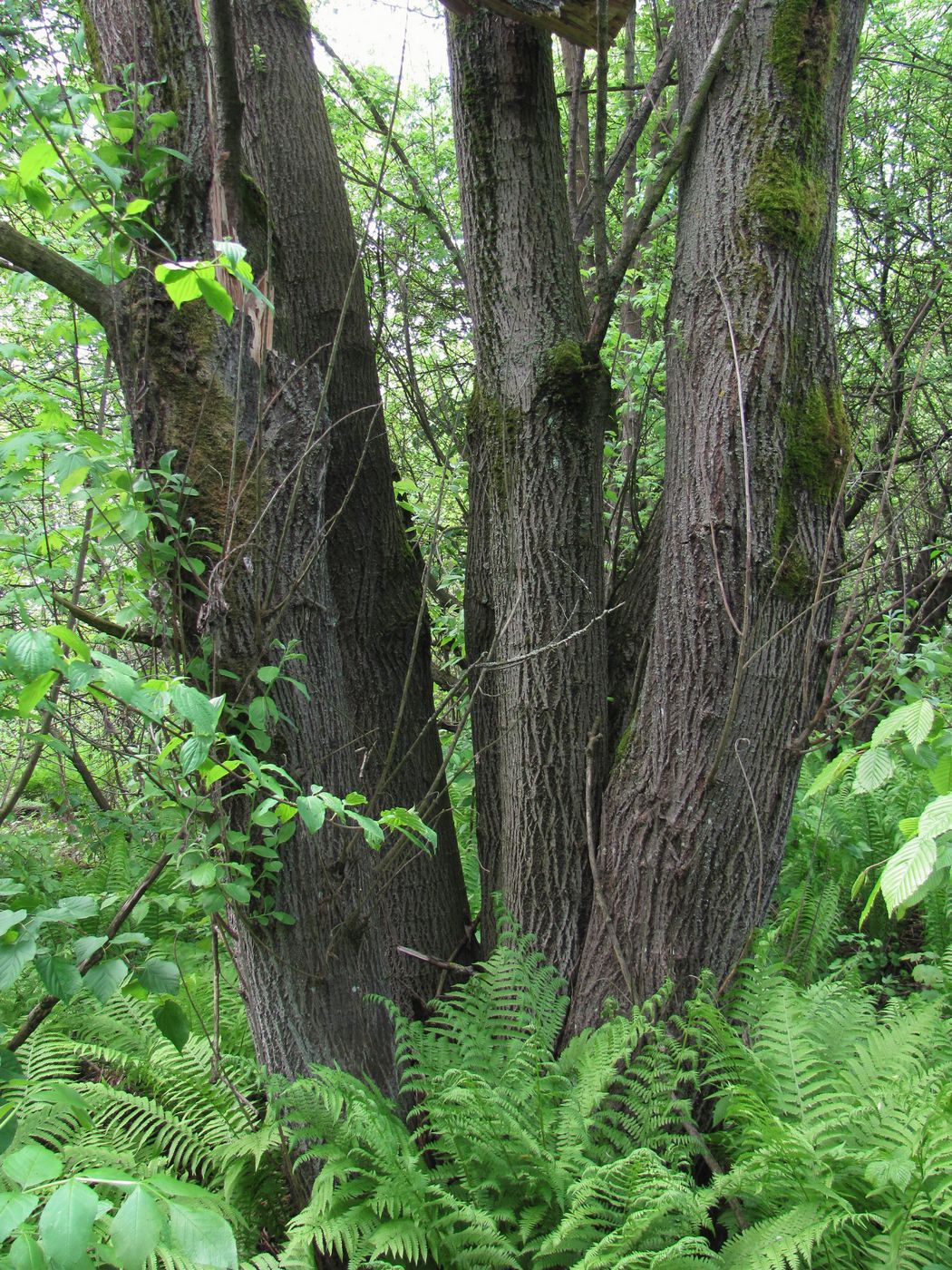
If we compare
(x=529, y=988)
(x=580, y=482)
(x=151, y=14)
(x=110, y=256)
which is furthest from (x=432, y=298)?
(x=529, y=988)

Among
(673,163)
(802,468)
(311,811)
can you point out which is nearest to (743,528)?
(802,468)

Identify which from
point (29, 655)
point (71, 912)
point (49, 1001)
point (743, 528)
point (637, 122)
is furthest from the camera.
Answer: point (637, 122)

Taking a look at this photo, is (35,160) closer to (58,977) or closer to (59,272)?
(59,272)

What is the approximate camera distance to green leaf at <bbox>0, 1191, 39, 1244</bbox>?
0.78 metres

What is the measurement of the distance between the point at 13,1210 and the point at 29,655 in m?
0.60

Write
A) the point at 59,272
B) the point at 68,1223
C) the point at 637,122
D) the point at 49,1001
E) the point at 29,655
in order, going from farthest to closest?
1. the point at 637,122
2. the point at 59,272
3. the point at 49,1001
4. the point at 29,655
5. the point at 68,1223

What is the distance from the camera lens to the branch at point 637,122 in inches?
130

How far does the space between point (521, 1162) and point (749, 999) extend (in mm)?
859

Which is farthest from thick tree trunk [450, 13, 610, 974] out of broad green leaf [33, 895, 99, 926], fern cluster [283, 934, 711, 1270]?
broad green leaf [33, 895, 99, 926]

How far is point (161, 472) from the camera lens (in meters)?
1.85

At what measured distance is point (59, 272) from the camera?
207 centimetres

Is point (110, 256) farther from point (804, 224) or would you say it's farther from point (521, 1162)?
point (521, 1162)

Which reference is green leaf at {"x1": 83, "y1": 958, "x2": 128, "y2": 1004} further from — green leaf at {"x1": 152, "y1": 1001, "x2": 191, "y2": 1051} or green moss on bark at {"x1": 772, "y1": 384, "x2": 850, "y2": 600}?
green moss on bark at {"x1": 772, "y1": 384, "x2": 850, "y2": 600}

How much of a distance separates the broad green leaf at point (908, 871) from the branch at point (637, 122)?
2.28m
